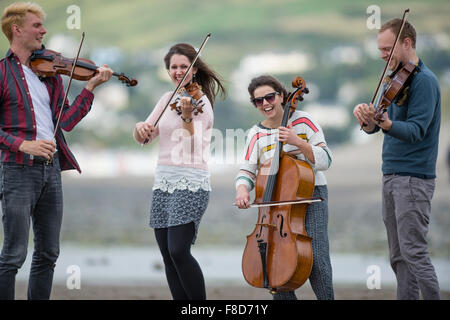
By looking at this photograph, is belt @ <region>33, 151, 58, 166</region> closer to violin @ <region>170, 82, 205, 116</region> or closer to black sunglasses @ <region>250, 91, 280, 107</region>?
violin @ <region>170, 82, 205, 116</region>

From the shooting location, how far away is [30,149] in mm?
2719

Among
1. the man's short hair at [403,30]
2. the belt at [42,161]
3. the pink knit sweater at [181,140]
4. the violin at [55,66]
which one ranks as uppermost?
the man's short hair at [403,30]

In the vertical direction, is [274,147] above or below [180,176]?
above

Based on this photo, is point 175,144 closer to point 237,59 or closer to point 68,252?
point 68,252

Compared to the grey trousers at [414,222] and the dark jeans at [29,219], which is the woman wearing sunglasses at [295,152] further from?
the dark jeans at [29,219]

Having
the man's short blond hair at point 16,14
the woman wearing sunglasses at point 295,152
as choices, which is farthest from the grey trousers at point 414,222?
the man's short blond hair at point 16,14

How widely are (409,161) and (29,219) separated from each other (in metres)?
1.64

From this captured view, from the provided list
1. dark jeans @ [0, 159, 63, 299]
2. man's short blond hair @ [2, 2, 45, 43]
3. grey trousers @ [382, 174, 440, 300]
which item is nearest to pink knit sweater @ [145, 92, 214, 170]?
dark jeans @ [0, 159, 63, 299]

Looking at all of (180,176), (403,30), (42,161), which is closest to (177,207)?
(180,176)

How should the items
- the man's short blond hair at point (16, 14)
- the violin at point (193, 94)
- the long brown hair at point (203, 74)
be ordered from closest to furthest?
the man's short blond hair at point (16, 14) → the violin at point (193, 94) → the long brown hair at point (203, 74)

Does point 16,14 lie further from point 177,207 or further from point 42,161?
point 177,207

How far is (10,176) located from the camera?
9.16 feet

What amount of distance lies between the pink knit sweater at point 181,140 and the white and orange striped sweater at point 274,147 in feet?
0.65

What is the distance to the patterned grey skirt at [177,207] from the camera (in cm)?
294
